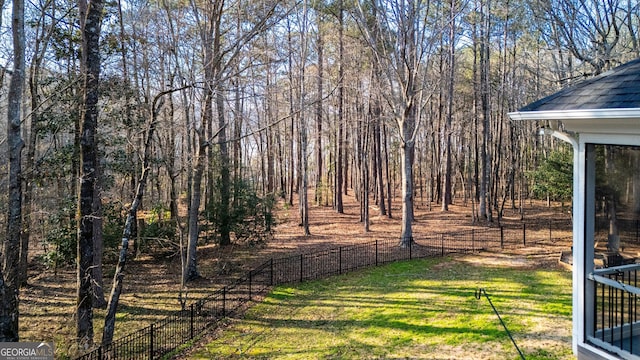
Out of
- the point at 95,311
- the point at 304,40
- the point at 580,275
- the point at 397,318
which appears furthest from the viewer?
the point at 304,40

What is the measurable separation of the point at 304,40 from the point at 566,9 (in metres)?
9.23

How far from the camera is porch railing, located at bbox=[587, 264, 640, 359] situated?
434 cm

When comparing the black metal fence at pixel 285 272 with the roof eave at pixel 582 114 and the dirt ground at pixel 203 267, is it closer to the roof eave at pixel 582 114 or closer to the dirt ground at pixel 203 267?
the dirt ground at pixel 203 267

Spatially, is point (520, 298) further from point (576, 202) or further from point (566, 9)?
point (566, 9)

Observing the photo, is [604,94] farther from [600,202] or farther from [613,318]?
[613,318]

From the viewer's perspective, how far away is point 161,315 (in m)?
9.12

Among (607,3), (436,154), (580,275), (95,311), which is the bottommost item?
(95,311)

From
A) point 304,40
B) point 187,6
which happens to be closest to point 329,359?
point 187,6

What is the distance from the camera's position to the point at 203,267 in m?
13.1

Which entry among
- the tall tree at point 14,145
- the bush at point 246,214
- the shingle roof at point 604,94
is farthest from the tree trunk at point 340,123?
the shingle roof at point 604,94

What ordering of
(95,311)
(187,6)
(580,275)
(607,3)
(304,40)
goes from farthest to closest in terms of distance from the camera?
(304,40) → (187,6) → (607,3) → (95,311) → (580,275)

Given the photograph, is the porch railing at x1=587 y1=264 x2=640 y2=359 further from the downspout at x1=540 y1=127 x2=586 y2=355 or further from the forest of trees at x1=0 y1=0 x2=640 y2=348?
the forest of trees at x1=0 y1=0 x2=640 y2=348

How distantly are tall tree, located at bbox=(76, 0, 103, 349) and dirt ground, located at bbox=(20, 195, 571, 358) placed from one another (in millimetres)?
613

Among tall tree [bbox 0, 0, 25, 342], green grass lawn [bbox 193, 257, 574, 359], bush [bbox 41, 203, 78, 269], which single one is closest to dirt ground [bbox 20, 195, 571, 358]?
bush [bbox 41, 203, 78, 269]
